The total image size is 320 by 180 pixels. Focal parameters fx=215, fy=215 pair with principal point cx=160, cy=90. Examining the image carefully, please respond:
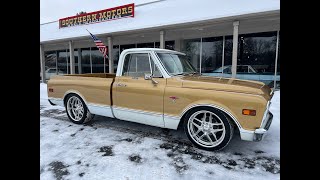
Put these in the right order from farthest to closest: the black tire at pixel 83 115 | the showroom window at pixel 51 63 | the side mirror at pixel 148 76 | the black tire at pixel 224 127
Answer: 1. the showroom window at pixel 51 63
2. the black tire at pixel 83 115
3. the side mirror at pixel 148 76
4. the black tire at pixel 224 127

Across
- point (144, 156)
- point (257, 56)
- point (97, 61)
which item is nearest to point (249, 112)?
point (144, 156)

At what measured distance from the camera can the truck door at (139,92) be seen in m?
4.30

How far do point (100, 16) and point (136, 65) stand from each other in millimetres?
10933

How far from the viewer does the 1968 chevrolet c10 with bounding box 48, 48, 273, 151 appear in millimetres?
3588

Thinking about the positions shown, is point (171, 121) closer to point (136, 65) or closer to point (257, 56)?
point (136, 65)

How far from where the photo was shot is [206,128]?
12.9 feet

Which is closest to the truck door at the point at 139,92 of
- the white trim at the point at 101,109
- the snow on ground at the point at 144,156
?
the white trim at the point at 101,109

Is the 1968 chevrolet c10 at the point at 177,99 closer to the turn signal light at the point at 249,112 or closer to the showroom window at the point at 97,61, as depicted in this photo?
the turn signal light at the point at 249,112

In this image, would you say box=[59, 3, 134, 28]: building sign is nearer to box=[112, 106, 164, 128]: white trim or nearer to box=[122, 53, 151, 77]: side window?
box=[122, 53, 151, 77]: side window

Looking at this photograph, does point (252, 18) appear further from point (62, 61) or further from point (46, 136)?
point (62, 61)
